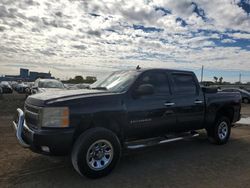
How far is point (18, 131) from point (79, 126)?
1.11 m

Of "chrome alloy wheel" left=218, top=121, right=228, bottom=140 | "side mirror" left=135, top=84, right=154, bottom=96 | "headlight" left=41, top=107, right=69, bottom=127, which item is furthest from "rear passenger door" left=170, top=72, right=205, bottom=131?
"headlight" left=41, top=107, right=69, bottom=127

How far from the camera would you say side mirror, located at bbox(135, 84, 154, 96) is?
214 inches

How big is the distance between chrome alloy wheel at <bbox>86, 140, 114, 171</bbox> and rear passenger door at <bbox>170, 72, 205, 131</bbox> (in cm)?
203

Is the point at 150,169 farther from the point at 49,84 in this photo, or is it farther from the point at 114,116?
the point at 49,84

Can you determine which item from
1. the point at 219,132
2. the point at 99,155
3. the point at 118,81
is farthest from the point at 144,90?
the point at 219,132

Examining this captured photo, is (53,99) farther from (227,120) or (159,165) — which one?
(227,120)

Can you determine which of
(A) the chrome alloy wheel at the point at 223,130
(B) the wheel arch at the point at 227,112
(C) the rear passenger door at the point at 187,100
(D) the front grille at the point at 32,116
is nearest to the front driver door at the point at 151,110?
(C) the rear passenger door at the point at 187,100

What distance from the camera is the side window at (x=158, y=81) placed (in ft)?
19.6

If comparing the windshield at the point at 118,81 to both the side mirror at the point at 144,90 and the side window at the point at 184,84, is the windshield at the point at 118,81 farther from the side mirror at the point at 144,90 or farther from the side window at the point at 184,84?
the side window at the point at 184,84

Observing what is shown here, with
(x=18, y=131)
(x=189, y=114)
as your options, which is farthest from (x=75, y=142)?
(x=189, y=114)

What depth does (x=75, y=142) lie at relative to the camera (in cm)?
474

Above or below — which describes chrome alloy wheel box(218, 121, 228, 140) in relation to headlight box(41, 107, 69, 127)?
below

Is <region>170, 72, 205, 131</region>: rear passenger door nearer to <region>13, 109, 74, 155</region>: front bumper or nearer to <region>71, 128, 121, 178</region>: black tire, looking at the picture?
<region>71, 128, 121, 178</region>: black tire

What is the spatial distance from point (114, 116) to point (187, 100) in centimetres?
221
